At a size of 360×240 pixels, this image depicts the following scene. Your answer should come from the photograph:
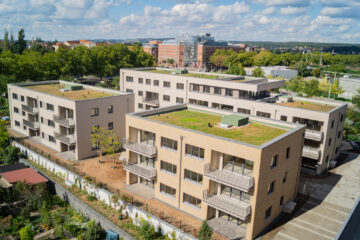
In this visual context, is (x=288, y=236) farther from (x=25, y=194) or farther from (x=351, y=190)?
(x=25, y=194)

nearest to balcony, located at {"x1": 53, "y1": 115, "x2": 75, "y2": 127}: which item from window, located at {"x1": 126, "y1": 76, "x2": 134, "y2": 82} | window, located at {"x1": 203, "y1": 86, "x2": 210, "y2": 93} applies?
window, located at {"x1": 126, "y1": 76, "x2": 134, "y2": 82}

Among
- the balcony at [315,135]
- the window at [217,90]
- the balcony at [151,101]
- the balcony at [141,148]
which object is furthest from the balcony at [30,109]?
the balcony at [315,135]

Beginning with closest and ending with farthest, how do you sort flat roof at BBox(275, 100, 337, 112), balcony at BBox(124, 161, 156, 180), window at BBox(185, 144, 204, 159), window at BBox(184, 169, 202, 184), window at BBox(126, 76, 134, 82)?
window at BBox(185, 144, 204, 159) → window at BBox(184, 169, 202, 184) → balcony at BBox(124, 161, 156, 180) → flat roof at BBox(275, 100, 337, 112) → window at BBox(126, 76, 134, 82)

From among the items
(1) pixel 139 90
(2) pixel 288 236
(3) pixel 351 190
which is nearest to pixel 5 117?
(1) pixel 139 90

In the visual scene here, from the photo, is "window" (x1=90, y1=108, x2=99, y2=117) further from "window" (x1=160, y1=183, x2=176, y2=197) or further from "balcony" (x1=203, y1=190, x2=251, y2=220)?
"balcony" (x1=203, y1=190, x2=251, y2=220)

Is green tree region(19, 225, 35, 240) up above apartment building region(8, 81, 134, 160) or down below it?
below

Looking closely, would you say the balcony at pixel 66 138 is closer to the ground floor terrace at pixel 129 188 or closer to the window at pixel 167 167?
the ground floor terrace at pixel 129 188
